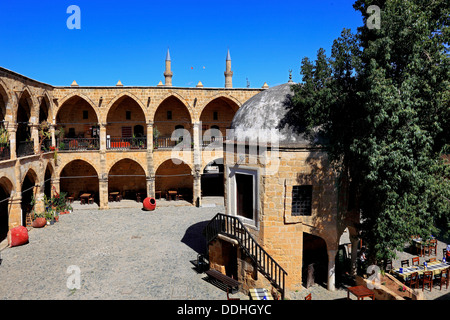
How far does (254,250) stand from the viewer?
432 inches

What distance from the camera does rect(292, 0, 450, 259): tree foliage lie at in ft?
26.9

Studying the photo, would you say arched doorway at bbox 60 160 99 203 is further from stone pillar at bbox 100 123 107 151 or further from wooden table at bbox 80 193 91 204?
stone pillar at bbox 100 123 107 151

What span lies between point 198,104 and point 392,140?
57.8 feet

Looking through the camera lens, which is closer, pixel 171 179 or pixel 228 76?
pixel 171 179

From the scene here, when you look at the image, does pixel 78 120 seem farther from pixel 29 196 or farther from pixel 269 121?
pixel 269 121

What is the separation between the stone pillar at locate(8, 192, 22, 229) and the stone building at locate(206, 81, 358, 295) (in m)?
12.4

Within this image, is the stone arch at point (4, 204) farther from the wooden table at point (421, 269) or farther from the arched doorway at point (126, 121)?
the wooden table at point (421, 269)

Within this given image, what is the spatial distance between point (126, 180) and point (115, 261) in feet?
45.6

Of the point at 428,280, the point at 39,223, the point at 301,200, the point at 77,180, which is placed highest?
the point at 301,200

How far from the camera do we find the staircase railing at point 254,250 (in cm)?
1016

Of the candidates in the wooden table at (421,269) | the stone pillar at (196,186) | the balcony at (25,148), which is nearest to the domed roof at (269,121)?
the wooden table at (421,269)

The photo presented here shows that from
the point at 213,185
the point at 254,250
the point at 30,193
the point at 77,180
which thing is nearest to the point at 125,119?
the point at 77,180

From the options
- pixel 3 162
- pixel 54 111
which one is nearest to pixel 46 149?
pixel 54 111
